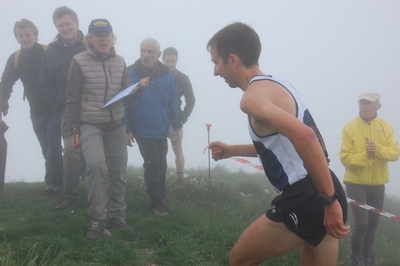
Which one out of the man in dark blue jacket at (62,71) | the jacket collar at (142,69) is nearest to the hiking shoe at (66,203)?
the man in dark blue jacket at (62,71)

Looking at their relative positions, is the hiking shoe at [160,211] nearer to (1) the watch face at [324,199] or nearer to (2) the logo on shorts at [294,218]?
(2) the logo on shorts at [294,218]

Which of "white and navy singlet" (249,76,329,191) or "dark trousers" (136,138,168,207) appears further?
"dark trousers" (136,138,168,207)

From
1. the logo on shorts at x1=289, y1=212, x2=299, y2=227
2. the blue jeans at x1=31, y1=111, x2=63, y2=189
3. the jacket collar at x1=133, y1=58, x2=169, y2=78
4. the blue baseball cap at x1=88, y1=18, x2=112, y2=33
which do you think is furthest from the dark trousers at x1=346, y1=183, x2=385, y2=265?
the blue jeans at x1=31, y1=111, x2=63, y2=189

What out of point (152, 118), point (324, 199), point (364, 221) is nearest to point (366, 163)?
point (364, 221)

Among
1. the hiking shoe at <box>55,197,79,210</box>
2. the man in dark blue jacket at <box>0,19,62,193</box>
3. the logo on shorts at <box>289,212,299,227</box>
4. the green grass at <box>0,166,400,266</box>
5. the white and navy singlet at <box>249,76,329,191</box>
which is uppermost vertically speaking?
the man in dark blue jacket at <box>0,19,62,193</box>

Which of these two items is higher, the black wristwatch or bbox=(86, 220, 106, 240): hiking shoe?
the black wristwatch

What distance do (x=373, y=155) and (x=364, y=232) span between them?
98 cm

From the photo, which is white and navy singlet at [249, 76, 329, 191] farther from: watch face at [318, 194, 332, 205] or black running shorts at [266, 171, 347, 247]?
watch face at [318, 194, 332, 205]

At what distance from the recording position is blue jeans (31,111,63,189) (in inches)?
293

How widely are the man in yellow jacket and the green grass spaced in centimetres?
30

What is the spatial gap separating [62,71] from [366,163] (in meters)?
4.19

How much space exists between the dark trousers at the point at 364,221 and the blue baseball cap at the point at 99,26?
3.67 metres

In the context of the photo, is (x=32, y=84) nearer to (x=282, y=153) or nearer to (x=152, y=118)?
(x=152, y=118)

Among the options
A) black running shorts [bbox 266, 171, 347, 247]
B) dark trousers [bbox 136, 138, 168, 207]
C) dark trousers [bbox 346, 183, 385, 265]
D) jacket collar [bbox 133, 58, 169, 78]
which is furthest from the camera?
jacket collar [bbox 133, 58, 169, 78]
